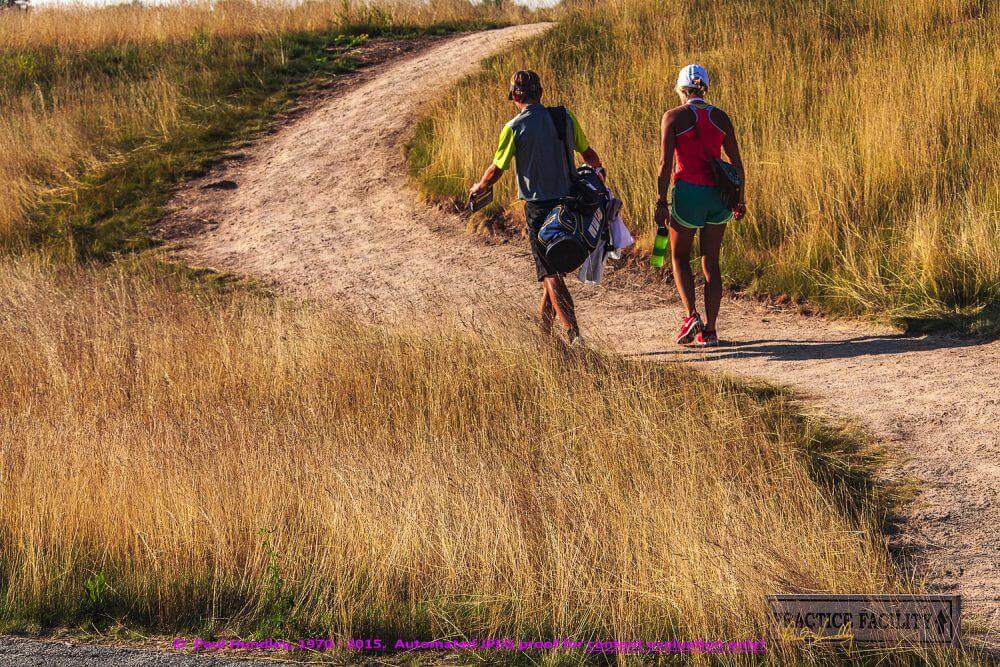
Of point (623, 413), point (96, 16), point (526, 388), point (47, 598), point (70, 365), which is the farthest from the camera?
point (96, 16)

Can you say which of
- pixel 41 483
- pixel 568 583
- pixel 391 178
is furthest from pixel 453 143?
pixel 568 583

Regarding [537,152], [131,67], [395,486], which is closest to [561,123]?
[537,152]

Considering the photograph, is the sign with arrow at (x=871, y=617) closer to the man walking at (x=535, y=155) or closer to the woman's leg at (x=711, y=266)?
the man walking at (x=535, y=155)

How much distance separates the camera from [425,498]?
5.10 m

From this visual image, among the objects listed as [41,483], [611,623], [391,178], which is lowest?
[611,623]

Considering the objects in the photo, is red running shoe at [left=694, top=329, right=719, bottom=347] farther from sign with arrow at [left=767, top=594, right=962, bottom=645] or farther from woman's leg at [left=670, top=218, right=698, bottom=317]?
sign with arrow at [left=767, top=594, right=962, bottom=645]

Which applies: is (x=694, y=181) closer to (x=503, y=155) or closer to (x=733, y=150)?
(x=733, y=150)

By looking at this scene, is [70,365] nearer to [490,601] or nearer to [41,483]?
[41,483]

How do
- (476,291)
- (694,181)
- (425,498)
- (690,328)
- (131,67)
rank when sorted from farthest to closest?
(131,67), (476,291), (690,328), (694,181), (425,498)

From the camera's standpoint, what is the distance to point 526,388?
672 cm

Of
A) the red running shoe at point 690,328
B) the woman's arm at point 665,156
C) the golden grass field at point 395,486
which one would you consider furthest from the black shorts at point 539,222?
the red running shoe at point 690,328

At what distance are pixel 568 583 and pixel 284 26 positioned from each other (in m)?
18.2

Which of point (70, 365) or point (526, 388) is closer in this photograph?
point (526, 388)

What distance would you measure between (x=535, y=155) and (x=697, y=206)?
1304mm
